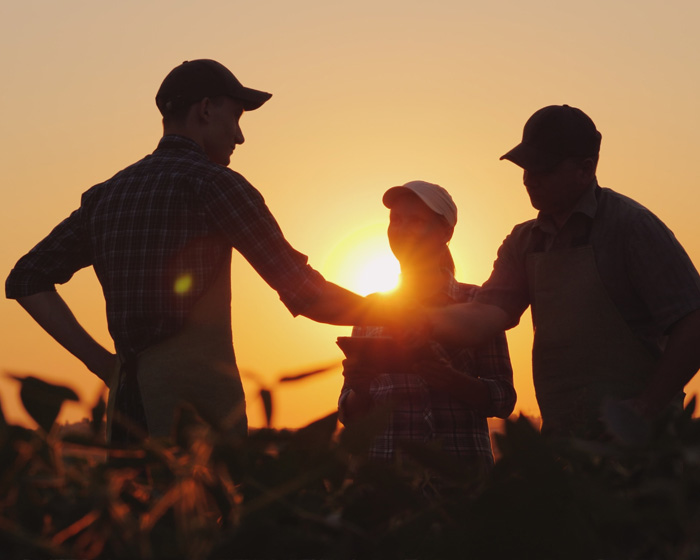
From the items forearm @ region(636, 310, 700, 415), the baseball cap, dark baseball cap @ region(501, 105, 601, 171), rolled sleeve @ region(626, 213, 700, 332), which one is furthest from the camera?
the baseball cap

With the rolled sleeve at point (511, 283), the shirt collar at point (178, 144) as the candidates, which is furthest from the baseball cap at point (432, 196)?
the shirt collar at point (178, 144)

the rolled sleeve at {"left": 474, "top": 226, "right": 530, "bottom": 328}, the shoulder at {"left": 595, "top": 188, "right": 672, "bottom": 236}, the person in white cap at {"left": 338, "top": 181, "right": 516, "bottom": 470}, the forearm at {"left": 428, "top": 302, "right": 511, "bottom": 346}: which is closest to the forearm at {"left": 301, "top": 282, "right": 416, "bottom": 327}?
the person in white cap at {"left": 338, "top": 181, "right": 516, "bottom": 470}

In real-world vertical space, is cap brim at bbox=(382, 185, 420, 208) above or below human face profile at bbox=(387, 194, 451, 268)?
above

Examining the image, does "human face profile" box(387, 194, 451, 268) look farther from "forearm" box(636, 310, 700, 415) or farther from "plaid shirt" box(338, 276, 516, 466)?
"forearm" box(636, 310, 700, 415)

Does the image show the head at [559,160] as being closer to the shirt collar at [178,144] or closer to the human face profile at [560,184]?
the human face profile at [560,184]

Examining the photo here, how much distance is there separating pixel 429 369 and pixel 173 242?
4.17 ft

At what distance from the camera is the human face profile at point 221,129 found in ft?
11.5

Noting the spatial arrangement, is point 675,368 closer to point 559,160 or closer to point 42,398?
point 559,160

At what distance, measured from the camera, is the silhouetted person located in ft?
10.8

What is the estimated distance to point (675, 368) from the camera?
10.2ft

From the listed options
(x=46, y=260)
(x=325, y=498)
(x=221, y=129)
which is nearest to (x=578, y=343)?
(x=221, y=129)

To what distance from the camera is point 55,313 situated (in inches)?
138

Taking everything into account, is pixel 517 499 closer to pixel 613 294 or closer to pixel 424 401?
pixel 613 294

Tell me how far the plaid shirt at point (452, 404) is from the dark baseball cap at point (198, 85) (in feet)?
4.37
